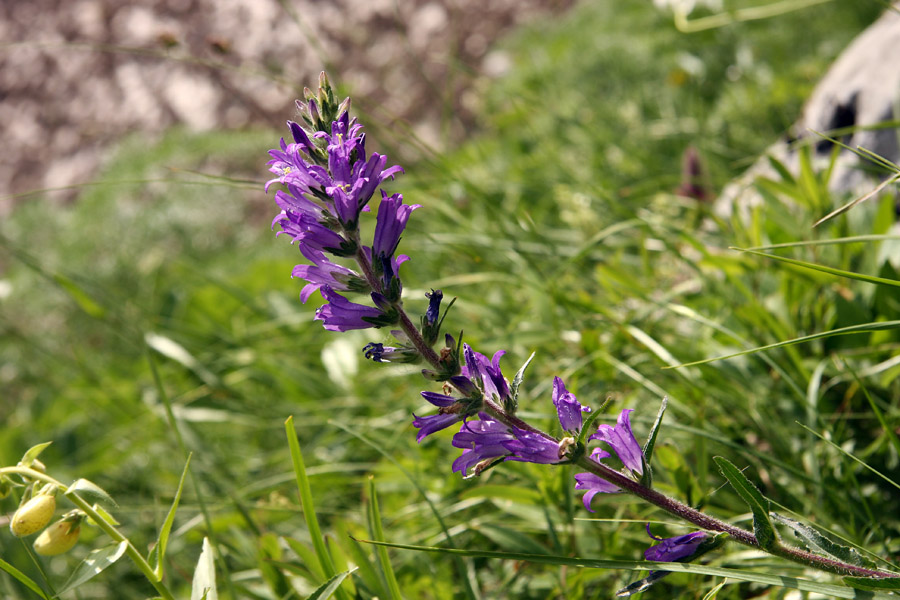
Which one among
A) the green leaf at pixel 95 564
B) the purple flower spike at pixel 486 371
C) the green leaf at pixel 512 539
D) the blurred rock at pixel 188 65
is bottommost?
the green leaf at pixel 512 539

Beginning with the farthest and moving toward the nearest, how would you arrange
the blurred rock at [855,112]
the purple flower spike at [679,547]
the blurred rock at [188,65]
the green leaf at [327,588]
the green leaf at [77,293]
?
the blurred rock at [188,65] → the blurred rock at [855,112] → the green leaf at [77,293] → the green leaf at [327,588] → the purple flower spike at [679,547]

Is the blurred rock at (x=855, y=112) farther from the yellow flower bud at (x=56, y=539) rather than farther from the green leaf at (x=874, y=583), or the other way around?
the yellow flower bud at (x=56, y=539)

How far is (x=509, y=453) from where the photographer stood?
3.47 feet

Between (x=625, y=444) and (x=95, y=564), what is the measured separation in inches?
34.1

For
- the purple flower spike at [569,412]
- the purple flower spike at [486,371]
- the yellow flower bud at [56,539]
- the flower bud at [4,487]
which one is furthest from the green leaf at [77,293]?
the purple flower spike at [569,412]

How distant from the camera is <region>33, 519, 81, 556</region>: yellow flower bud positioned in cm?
109

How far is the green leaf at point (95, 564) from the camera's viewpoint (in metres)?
1.11

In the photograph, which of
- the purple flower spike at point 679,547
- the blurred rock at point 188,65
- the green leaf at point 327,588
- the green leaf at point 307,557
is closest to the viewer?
the purple flower spike at point 679,547

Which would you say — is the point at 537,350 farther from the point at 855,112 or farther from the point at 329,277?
the point at 855,112

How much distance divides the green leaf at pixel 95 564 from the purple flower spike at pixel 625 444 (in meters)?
0.78

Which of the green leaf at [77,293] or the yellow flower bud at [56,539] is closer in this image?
the yellow flower bud at [56,539]

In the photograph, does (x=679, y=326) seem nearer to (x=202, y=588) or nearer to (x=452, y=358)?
(x=452, y=358)

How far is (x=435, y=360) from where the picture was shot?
3.51 ft

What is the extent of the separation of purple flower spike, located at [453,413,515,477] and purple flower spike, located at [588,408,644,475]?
0.14 meters
